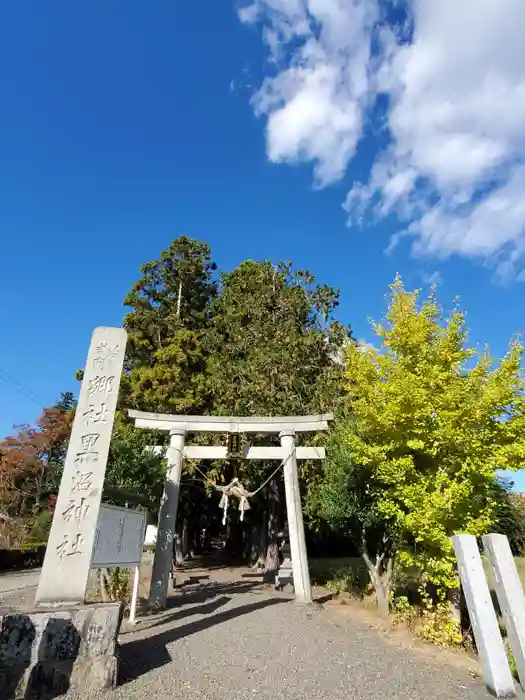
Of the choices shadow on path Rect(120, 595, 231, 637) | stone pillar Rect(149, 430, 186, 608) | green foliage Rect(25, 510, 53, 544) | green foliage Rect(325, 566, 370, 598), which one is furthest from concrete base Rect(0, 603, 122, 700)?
green foliage Rect(25, 510, 53, 544)

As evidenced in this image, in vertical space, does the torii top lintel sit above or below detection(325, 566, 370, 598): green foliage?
above

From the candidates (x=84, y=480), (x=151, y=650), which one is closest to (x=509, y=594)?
(x=151, y=650)

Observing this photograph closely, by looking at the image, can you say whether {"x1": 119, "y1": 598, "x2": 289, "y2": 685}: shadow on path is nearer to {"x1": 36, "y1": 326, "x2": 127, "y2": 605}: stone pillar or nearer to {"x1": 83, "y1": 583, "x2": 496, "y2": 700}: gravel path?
{"x1": 83, "y1": 583, "x2": 496, "y2": 700}: gravel path

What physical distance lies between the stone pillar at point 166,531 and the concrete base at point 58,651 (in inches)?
196

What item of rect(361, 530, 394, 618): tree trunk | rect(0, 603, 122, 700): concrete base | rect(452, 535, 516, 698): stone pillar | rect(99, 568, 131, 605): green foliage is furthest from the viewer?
rect(361, 530, 394, 618): tree trunk

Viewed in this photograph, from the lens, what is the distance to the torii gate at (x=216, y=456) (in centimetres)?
966

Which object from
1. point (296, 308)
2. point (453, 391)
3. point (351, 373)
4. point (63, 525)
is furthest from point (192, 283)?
point (63, 525)

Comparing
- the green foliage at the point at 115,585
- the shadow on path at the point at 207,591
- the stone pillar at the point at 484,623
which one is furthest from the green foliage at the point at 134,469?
the stone pillar at the point at 484,623

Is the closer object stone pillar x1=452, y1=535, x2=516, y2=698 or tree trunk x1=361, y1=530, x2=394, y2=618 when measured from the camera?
stone pillar x1=452, y1=535, x2=516, y2=698

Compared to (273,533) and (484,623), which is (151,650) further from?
(273,533)

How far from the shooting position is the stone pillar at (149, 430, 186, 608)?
9383 millimetres

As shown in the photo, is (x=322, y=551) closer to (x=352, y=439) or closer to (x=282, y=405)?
(x=282, y=405)

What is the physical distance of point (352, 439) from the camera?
1012 cm

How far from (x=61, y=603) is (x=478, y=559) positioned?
17.1 feet
